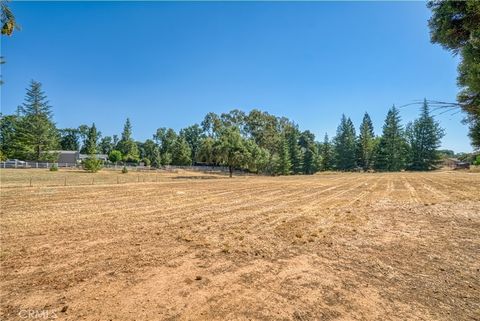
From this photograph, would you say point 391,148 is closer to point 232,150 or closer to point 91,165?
point 232,150

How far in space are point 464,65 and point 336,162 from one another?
75108 mm

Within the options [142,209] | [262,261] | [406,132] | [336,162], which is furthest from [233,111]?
[262,261]

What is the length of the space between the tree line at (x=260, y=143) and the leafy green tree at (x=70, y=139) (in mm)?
15134

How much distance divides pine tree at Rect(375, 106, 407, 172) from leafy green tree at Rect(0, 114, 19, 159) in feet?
272

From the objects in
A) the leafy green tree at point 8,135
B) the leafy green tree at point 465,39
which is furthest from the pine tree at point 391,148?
the leafy green tree at point 8,135

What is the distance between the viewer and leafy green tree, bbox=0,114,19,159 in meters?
56.1

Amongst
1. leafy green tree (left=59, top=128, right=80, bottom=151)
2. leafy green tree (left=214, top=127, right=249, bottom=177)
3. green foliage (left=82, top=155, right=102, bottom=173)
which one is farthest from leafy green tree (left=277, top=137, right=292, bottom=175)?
leafy green tree (left=59, top=128, right=80, bottom=151)

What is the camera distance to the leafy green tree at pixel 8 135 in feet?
184

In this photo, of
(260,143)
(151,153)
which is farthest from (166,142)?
(260,143)

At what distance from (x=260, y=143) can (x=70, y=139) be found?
76.6m

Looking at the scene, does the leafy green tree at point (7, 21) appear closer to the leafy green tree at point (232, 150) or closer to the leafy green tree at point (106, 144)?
the leafy green tree at point (232, 150)

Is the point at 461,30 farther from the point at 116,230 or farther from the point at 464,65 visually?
the point at 116,230

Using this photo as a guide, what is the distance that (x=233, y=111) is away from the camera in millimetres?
83500

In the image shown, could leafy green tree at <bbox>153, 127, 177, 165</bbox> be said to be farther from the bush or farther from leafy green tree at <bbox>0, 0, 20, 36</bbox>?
leafy green tree at <bbox>0, 0, 20, 36</bbox>
